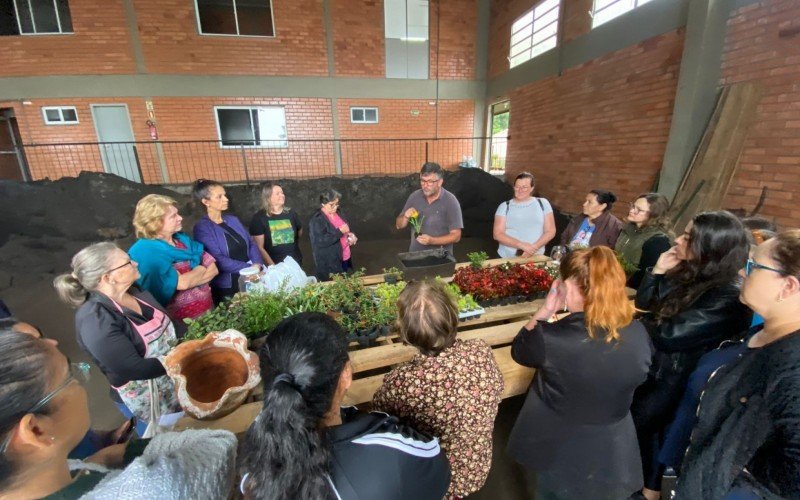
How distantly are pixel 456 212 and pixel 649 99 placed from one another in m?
4.04

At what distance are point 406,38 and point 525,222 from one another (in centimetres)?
867

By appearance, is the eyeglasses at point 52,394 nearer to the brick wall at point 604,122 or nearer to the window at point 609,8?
the brick wall at point 604,122

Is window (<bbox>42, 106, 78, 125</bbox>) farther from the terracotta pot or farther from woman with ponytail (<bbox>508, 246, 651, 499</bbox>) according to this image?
woman with ponytail (<bbox>508, 246, 651, 499</bbox>)

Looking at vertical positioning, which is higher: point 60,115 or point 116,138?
point 60,115

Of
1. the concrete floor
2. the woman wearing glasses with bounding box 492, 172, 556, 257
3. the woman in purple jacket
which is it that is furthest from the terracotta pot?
the woman wearing glasses with bounding box 492, 172, 556, 257

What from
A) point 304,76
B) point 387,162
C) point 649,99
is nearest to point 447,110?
point 387,162

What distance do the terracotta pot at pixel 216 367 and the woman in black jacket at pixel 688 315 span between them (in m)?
1.95

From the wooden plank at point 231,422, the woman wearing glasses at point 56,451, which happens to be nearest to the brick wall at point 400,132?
the wooden plank at point 231,422

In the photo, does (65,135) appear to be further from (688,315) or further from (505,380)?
(688,315)

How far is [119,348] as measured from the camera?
1.57 meters

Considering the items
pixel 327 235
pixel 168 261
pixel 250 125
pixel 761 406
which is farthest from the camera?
pixel 250 125

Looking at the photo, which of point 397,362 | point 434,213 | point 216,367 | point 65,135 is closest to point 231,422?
point 216,367

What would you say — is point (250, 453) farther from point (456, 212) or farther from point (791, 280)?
point (456, 212)

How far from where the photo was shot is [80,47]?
27.0 feet
